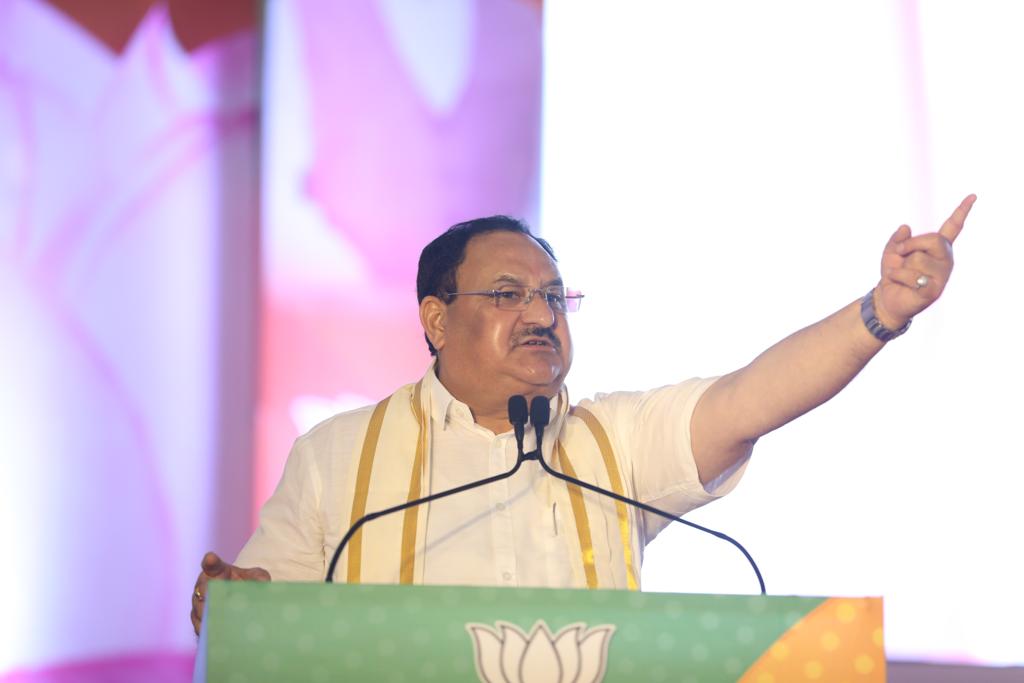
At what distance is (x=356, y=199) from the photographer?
11.7 feet

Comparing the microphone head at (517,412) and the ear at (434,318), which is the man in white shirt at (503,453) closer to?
the ear at (434,318)

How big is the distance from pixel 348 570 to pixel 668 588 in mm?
1244

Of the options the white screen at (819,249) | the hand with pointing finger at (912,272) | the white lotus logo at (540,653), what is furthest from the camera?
the white screen at (819,249)

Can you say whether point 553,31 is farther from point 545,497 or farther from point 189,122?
point 545,497

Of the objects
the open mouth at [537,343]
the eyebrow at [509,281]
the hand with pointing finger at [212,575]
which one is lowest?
the hand with pointing finger at [212,575]

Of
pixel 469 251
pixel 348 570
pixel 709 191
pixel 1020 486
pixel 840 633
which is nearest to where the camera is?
pixel 840 633

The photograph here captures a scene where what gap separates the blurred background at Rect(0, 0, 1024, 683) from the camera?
3.07 meters

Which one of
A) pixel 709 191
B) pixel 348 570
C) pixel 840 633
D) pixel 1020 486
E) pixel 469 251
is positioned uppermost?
pixel 709 191

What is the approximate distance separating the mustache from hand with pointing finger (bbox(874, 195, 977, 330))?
2.04ft

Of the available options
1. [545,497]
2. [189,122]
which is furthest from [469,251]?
[189,122]

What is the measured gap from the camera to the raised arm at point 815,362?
5.59 feet

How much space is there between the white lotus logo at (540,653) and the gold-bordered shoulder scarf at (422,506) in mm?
618

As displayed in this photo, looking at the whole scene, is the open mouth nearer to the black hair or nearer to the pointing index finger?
the black hair

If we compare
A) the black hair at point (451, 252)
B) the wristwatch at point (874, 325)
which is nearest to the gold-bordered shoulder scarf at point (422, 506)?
the black hair at point (451, 252)
